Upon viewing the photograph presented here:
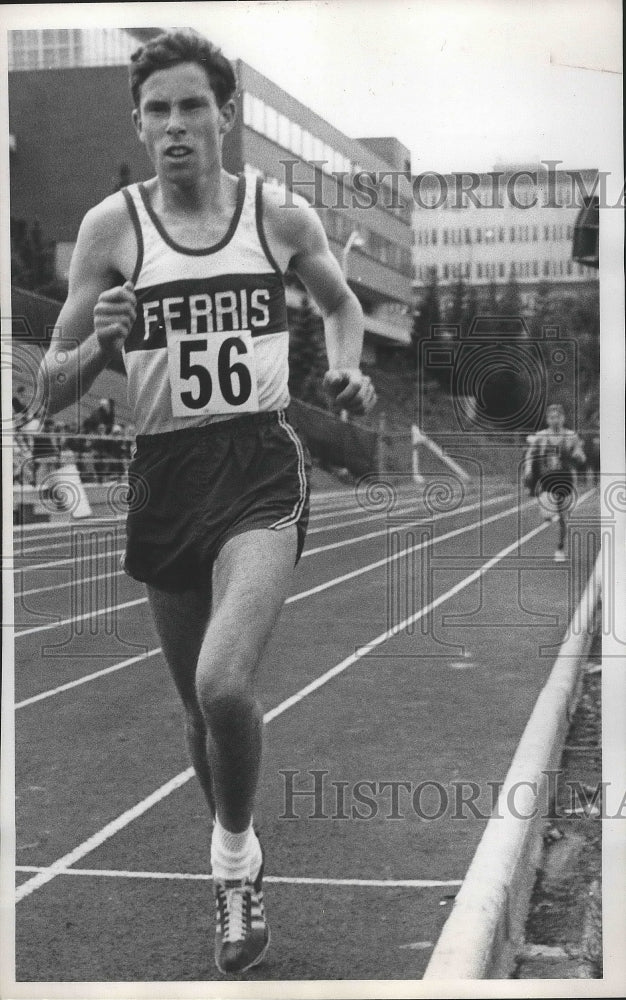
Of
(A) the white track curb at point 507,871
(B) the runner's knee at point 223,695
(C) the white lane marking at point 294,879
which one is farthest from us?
(C) the white lane marking at point 294,879

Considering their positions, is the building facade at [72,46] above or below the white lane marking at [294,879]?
above

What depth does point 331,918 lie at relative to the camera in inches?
190

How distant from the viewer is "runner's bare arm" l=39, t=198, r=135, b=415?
190 inches

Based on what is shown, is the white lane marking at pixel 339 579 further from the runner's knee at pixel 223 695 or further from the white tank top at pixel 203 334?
the white tank top at pixel 203 334

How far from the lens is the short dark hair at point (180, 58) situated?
4766 mm

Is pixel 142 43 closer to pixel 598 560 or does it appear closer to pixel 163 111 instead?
pixel 163 111

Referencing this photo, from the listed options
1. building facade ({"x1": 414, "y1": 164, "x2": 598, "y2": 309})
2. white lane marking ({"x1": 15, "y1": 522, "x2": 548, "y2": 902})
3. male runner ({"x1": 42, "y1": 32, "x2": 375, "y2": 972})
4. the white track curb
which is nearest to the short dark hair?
male runner ({"x1": 42, "y1": 32, "x2": 375, "y2": 972})

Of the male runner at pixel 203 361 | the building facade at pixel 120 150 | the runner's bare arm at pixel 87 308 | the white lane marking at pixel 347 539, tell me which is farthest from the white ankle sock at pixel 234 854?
the building facade at pixel 120 150

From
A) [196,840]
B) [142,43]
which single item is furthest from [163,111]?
[196,840]

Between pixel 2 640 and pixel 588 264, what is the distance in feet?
6.76

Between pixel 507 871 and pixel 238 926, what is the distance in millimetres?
793

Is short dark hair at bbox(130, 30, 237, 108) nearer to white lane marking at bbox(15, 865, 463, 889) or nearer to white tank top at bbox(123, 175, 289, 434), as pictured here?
white tank top at bbox(123, 175, 289, 434)

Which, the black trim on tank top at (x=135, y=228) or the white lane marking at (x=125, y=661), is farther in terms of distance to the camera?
the white lane marking at (x=125, y=661)

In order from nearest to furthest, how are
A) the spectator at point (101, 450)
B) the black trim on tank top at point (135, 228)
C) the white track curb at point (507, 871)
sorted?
Result: the white track curb at point (507, 871), the black trim on tank top at point (135, 228), the spectator at point (101, 450)
